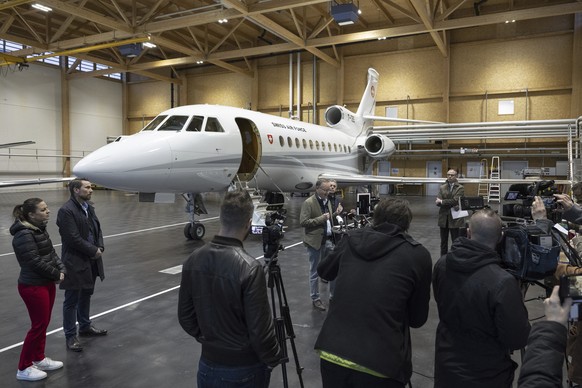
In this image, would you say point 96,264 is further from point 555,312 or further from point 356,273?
point 555,312

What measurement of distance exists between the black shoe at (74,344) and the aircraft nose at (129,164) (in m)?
4.04

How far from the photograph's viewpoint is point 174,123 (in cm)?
938

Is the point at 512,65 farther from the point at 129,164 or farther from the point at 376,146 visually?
the point at 129,164

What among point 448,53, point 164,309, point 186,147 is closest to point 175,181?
point 186,147

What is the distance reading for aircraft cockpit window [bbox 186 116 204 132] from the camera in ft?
30.6

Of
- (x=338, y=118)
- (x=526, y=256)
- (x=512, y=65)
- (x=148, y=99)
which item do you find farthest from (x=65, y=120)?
(x=526, y=256)

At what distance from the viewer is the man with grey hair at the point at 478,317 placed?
7.00 feet

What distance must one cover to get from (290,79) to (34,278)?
85.2 ft

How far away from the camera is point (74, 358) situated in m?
4.01

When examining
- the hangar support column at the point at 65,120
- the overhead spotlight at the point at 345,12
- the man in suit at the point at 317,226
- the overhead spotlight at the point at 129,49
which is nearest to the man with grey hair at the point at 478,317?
the man in suit at the point at 317,226

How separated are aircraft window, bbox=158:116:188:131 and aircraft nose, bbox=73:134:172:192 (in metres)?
0.68

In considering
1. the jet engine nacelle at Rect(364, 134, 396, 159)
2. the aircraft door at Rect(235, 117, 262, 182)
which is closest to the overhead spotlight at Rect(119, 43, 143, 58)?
the jet engine nacelle at Rect(364, 134, 396, 159)

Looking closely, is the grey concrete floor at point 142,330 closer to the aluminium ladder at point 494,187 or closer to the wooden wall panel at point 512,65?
the aluminium ladder at point 494,187

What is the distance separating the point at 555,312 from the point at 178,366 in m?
3.28
